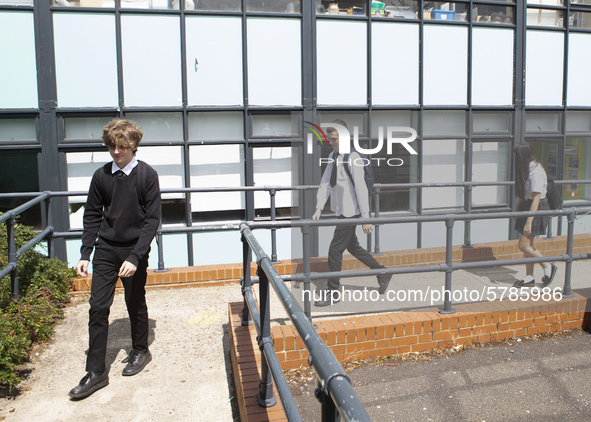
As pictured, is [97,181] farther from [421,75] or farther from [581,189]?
[581,189]

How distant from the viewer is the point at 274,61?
25.7 feet

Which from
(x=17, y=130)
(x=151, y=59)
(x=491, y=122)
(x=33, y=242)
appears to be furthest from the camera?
(x=491, y=122)

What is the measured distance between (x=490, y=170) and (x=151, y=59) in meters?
5.36

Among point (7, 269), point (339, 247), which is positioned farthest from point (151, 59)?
point (7, 269)

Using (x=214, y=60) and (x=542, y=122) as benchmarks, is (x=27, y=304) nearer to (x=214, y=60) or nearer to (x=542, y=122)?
(x=214, y=60)

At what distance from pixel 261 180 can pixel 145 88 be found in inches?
77.1

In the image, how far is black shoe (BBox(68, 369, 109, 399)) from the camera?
3.86 meters

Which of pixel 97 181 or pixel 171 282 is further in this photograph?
pixel 171 282

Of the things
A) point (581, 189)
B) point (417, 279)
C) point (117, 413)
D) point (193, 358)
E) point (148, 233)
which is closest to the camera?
point (117, 413)

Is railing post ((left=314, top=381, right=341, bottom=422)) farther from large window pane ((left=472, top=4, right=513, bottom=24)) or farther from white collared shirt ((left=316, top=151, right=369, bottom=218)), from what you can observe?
large window pane ((left=472, top=4, right=513, bottom=24))

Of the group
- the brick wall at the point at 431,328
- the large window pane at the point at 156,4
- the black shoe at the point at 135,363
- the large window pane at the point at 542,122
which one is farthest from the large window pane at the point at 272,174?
the black shoe at the point at 135,363

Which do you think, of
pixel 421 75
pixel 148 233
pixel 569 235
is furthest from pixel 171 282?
pixel 421 75

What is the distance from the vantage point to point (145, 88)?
7.51 metres

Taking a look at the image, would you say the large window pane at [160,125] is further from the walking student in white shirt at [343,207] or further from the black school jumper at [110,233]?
the black school jumper at [110,233]
